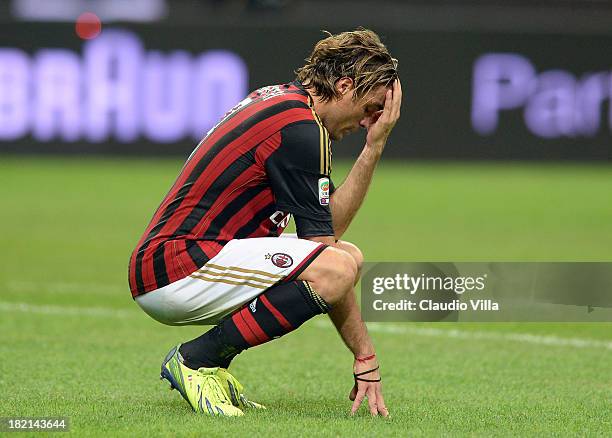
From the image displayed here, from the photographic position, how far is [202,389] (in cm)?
470

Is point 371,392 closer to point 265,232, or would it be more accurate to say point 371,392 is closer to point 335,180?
point 265,232

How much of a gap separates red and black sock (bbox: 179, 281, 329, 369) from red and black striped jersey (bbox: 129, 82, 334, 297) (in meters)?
0.24

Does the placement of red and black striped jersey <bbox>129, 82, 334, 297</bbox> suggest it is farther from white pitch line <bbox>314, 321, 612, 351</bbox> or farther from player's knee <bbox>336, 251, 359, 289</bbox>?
white pitch line <bbox>314, 321, 612, 351</bbox>

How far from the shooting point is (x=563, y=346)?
21.9 feet

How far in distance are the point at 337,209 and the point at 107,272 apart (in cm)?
469

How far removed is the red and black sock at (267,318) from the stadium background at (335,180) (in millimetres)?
304

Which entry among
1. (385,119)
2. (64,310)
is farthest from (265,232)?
(64,310)

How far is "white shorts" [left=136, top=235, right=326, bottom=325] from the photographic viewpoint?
4.58m

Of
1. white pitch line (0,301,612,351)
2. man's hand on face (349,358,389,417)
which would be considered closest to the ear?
man's hand on face (349,358,389,417)

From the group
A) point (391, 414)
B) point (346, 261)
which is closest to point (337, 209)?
point (346, 261)

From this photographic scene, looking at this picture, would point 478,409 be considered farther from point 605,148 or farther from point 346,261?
point 605,148

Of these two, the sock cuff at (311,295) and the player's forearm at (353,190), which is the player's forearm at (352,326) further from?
the player's forearm at (353,190)

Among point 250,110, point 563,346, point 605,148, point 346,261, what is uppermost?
point 250,110

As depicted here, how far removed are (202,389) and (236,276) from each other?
0.48 meters
